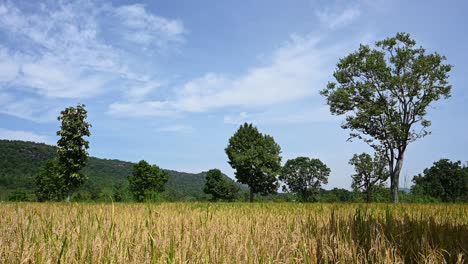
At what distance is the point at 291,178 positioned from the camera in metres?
99.2

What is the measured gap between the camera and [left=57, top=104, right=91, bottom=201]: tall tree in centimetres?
3569

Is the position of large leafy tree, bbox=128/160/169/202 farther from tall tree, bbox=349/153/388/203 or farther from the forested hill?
tall tree, bbox=349/153/388/203

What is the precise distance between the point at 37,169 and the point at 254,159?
257 feet

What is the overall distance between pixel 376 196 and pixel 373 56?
52412 millimetres

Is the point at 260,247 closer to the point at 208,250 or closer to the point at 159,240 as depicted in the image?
the point at 208,250

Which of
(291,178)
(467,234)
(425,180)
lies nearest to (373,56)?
(467,234)

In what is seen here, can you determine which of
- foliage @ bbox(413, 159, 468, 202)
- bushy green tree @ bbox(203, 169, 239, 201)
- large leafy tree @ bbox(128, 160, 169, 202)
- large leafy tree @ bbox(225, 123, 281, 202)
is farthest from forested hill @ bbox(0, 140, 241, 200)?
foliage @ bbox(413, 159, 468, 202)

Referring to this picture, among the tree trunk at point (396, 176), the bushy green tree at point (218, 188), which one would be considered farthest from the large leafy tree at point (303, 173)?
the tree trunk at point (396, 176)

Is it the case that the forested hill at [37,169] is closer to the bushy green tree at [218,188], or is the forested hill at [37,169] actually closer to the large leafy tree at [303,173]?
the bushy green tree at [218,188]

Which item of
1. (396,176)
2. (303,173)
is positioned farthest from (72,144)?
(303,173)

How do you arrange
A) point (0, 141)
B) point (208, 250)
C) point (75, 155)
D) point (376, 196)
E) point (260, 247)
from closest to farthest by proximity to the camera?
1. point (208, 250)
2. point (260, 247)
3. point (75, 155)
4. point (376, 196)
5. point (0, 141)

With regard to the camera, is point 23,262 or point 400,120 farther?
point 400,120

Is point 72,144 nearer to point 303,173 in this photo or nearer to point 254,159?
point 254,159

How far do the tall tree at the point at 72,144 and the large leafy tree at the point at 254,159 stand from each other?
105 feet
